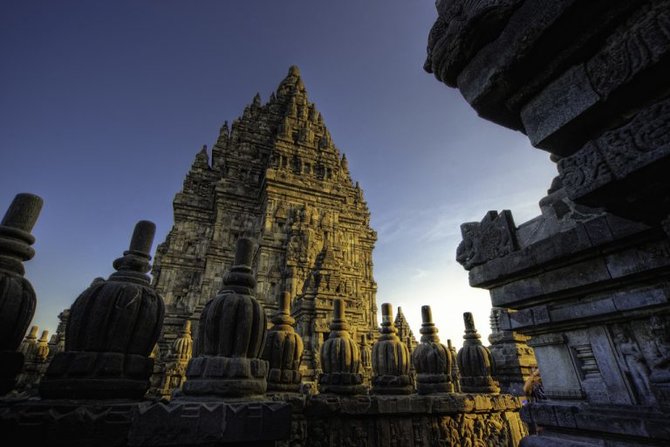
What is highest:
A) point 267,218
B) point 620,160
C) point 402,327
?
point 267,218

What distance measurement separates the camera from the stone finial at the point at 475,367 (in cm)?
475

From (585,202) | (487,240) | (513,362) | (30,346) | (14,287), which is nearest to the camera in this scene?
(585,202)

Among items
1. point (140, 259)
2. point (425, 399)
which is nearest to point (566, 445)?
point (425, 399)

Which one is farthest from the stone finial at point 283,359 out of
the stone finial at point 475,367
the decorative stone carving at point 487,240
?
the stone finial at point 475,367

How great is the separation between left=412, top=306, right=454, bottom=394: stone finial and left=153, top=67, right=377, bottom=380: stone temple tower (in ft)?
23.5

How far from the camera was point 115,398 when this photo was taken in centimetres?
214

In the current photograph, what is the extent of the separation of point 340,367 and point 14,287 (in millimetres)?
3545

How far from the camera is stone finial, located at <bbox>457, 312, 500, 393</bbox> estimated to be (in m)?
4.75

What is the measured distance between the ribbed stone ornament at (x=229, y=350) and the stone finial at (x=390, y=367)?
2413 mm

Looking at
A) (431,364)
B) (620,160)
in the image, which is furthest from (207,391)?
(431,364)

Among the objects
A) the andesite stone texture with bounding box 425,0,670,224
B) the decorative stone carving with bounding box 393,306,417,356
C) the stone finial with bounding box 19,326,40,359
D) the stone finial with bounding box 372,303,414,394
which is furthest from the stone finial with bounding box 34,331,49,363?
the decorative stone carving with bounding box 393,306,417,356

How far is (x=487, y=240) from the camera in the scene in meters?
3.08

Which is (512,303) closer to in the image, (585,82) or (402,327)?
(585,82)

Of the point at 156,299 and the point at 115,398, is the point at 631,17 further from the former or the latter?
the point at 115,398
